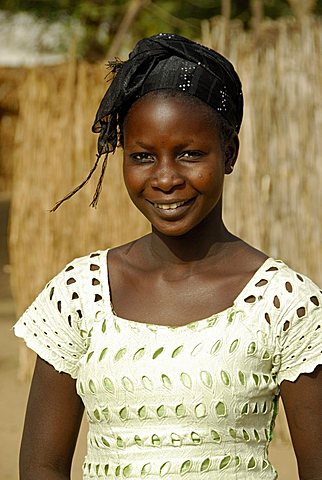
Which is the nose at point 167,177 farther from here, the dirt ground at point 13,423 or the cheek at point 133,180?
the dirt ground at point 13,423

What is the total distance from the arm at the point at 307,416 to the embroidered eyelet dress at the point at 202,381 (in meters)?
0.03

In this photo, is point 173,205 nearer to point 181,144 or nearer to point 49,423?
point 181,144

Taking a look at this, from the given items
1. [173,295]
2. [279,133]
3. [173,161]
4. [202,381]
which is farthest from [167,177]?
[279,133]

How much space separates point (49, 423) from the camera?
234cm

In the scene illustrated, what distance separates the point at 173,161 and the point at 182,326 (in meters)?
0.32

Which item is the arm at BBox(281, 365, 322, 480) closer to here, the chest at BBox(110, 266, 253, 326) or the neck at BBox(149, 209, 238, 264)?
the chest at BBox(110, 266, 253, 326)

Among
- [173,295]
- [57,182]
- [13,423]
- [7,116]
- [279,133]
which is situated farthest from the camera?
[7,116]

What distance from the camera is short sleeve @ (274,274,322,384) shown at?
7.11ft

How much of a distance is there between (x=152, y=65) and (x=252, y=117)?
11.1 feet

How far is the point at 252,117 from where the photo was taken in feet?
18.2

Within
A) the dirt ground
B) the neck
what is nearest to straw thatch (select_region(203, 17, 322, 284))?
the dirt ground

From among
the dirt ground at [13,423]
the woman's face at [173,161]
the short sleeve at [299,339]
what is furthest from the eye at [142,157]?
the dirt ground at [13,423]

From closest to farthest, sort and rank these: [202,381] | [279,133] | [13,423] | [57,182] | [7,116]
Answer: [202,381] → [279,133] → [13,423] → [57,182] → [7,116]

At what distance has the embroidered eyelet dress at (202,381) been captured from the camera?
2.15 metres
